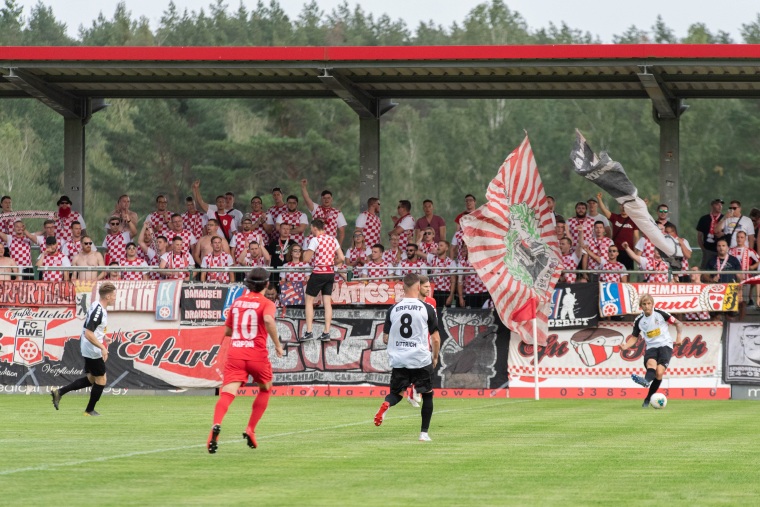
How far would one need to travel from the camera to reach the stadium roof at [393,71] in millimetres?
25125

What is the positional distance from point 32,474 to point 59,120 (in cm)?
7490

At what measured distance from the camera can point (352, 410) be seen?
2080 centimetres

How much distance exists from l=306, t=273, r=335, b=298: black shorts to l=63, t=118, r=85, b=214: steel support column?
762 centimetres

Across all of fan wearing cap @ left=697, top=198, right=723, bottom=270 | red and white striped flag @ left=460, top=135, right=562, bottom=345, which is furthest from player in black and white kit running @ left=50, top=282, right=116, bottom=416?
fan wearing cap @ left=697, top=198, right=723, bottom=270

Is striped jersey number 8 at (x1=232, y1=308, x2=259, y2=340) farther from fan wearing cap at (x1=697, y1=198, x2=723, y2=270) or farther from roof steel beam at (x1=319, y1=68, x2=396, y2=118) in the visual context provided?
fan wearing cap at (x1=697, y1=198, x2=723, y2=270)

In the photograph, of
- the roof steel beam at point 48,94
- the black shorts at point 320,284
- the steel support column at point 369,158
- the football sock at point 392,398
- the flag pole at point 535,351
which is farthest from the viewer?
the steel support column at point 369,158

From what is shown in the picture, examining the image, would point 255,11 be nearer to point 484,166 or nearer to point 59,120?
point 59,120

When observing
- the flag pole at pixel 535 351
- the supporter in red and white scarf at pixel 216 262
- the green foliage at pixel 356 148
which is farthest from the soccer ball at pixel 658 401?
the green foliage at pixel 356 148

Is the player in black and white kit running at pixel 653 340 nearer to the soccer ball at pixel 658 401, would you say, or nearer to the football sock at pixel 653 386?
A: the football sock at pixel 653 386

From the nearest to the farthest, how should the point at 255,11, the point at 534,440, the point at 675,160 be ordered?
the point at 534,440 → the point at 675,160 → the point at 255,11

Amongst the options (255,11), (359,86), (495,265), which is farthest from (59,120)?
(495,265)

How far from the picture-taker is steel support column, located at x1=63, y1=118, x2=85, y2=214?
30.0 metres

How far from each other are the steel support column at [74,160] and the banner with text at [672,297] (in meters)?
12.4

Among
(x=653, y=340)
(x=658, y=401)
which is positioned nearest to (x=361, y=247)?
(x=653, y=340)
